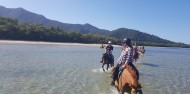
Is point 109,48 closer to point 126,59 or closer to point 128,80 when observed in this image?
point 126,59

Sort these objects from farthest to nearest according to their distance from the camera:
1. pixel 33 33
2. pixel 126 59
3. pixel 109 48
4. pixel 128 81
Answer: pixel 33 33 → pixel 109 48 → pixel 126 59 → pixel 128 81

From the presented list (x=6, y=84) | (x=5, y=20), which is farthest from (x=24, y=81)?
(x=5, y=20)

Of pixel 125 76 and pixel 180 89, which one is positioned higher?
pixel 125 76

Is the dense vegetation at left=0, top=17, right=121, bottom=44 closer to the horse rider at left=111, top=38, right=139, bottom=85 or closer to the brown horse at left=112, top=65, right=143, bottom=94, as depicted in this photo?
the horse rider at left=111, top=38, right=139, bottom=85

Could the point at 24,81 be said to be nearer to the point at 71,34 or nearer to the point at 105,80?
the point at 105,80

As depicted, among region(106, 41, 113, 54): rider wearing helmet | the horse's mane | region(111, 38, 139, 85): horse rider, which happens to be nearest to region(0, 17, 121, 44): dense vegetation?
region(106, 41, 113, 54): rider wearing helmet

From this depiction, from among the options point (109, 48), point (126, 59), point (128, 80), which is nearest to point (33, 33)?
point (109, 48)

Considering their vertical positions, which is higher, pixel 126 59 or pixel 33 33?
pixel 33 33

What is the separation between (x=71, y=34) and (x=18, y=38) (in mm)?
28865

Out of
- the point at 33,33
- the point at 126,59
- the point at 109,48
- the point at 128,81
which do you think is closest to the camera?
the point at 128,81

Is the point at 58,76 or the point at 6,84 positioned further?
the point at 58,76

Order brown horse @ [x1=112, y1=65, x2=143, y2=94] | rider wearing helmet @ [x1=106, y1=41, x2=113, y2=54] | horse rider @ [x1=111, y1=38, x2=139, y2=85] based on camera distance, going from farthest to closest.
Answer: rider wearing helmet @ [x1=106, y1=41, x2=113, y2=54], horse rider @ [x1=111, y1=38, x2=139, y2=85], brown horse @ [x1=112, y1=65, x2=143, y2=94]

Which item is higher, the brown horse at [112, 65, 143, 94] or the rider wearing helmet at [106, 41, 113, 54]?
the rider wearing helmet at [106, 41, 113, 54]

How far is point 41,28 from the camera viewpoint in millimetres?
97750
